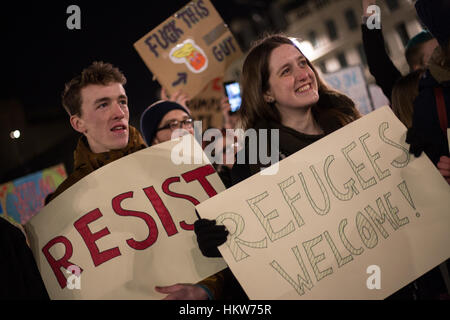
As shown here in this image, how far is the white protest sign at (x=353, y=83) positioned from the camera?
177 inches

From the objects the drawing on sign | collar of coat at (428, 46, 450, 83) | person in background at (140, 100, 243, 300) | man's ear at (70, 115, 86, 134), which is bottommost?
collar of coat at (428, 46, 450, 83)

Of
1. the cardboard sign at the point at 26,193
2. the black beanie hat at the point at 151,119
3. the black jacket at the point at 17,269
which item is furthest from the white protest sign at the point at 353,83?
the cardboard sign at the point at 26,193

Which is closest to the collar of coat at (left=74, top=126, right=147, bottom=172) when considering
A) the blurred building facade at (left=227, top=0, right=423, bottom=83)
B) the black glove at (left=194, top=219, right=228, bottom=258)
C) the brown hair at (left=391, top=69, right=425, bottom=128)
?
the black glove at (left=194, top=219, right=228, bottom=258)

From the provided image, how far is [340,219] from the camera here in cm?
155

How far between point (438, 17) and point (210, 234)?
1371 millimetres

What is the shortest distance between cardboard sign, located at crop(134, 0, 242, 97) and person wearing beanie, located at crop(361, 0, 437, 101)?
131 cm

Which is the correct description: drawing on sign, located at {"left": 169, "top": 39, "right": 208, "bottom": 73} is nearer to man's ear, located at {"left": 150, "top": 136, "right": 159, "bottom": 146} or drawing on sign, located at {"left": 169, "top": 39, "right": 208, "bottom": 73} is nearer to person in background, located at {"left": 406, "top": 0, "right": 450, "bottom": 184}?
man's ear, located at {"left": 150, "top": 136, "right": 159, "bottom": 146}

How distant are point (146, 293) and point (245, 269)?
0.44m

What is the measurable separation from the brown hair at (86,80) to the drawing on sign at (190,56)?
4.50 feet

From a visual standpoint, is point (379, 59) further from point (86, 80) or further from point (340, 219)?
point (86, 80)

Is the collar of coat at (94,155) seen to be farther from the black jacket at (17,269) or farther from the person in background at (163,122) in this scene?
the person in background at (163,122)

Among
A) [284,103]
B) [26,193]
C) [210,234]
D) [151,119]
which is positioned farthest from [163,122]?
[26,193]

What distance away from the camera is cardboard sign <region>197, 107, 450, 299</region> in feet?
4.86
